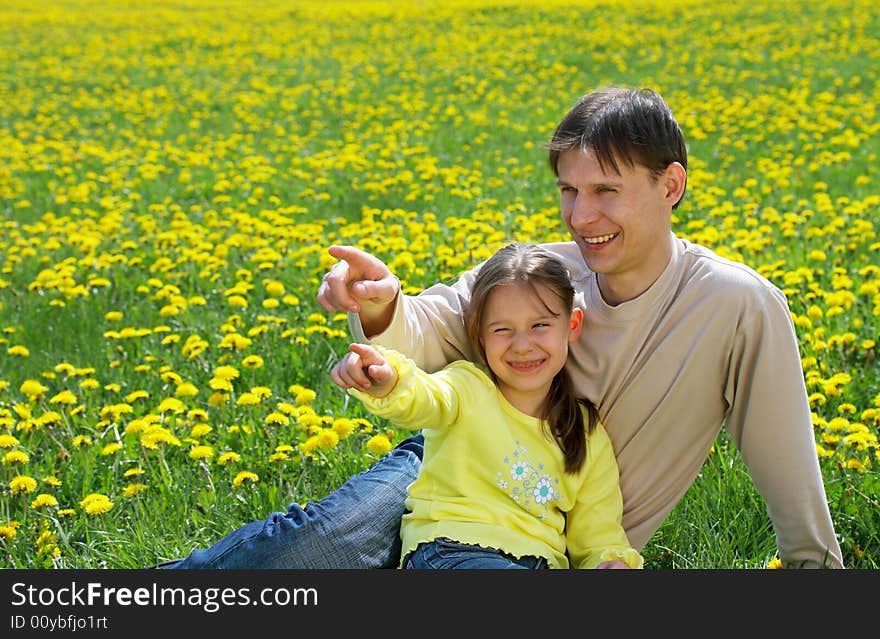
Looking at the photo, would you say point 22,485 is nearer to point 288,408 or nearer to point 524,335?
point 288,408

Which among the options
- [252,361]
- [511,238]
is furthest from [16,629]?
[511,238]

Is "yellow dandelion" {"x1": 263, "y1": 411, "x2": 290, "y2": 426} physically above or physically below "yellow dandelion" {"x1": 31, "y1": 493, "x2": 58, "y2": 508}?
above

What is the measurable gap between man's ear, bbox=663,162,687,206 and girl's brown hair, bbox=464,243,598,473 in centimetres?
28

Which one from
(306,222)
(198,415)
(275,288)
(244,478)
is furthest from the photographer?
(306,222)

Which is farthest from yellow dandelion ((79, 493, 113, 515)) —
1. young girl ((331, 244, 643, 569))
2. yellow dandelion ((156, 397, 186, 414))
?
young girl ((331, 244, 643, 569))

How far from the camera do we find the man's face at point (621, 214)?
7.58ft

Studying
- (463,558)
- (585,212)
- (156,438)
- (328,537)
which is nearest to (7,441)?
(156,438)

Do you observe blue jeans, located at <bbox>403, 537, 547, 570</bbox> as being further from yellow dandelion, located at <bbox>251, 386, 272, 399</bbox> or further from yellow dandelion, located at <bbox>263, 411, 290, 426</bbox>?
yellow dandelion, located at <bbox>251, 386, 272, 399</bbox>

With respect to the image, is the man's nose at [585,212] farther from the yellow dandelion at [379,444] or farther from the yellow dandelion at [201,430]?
the yellow dandelion at [201,430]

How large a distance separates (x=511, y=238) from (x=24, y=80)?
9254mm

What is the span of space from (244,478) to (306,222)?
3513mm

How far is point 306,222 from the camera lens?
6.27 m

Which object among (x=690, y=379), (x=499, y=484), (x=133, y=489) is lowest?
(x=133, y=489)

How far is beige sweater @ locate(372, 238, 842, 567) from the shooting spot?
7.59 feet
